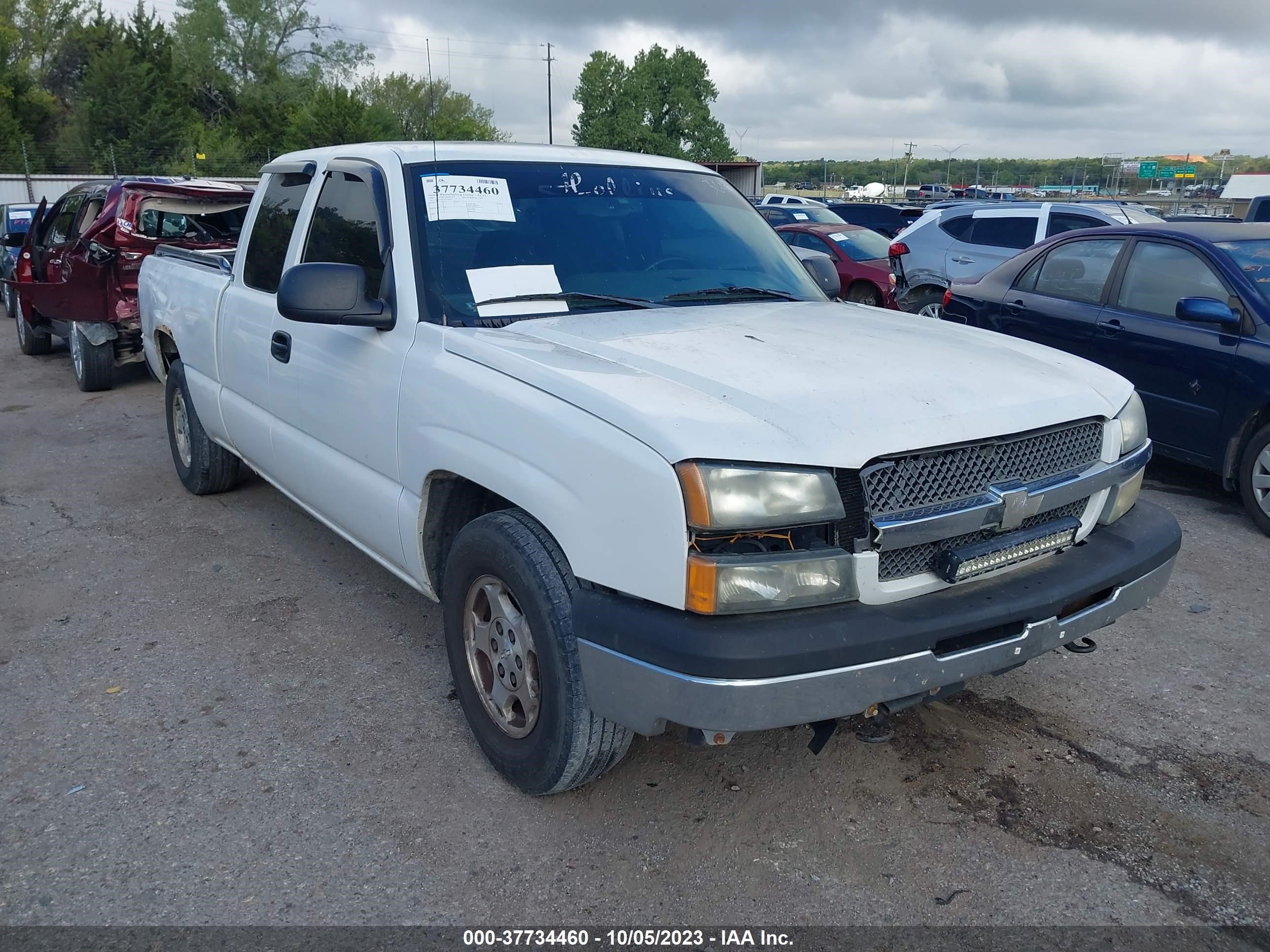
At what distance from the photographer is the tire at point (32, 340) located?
11.8 meters

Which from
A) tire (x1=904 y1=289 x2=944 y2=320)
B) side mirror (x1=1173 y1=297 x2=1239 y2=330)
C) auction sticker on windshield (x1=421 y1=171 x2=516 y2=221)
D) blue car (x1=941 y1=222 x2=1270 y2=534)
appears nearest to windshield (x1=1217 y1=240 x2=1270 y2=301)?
blue car (x1=941 y1=222 x2=1270 y2=534)

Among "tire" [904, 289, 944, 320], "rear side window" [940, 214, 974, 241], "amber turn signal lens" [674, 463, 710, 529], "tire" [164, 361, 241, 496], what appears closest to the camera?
"amber turn signal lens" [674, 463, 710, 529]

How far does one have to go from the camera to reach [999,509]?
2.70m

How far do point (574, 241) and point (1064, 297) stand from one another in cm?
450

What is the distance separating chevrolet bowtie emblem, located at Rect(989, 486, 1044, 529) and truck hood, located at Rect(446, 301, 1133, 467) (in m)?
0.16

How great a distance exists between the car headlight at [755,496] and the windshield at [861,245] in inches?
475

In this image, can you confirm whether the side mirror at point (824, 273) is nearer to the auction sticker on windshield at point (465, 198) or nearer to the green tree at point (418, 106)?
the auction sticker on windshield at point (465, 198)

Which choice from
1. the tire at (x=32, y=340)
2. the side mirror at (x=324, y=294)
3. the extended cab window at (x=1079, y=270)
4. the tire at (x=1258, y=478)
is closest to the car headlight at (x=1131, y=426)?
the side mirror at (x=324, y=294)

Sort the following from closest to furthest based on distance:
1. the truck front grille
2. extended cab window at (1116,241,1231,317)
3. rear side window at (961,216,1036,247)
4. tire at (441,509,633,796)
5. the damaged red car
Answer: the truck front grille, tire at (441,509,633,796), extended cab window at (1116,241,1231,317), the damaged red car, rear side window at (961,216,1036,247)

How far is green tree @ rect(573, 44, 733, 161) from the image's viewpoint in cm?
8375

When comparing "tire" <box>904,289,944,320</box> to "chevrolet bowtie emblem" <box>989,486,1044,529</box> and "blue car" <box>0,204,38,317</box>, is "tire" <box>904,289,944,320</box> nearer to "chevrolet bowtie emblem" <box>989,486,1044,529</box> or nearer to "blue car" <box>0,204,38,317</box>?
"chevrolet bowtie emblem" <box>989,486,1044,529</box>

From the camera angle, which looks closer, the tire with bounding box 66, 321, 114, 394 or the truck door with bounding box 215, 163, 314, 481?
the truck door with bounding box 215, 163, 314, 481

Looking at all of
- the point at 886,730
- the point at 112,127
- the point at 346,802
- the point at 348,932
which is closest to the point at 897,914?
the point at 886,730

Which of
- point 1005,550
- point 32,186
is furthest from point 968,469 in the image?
point 32,186
